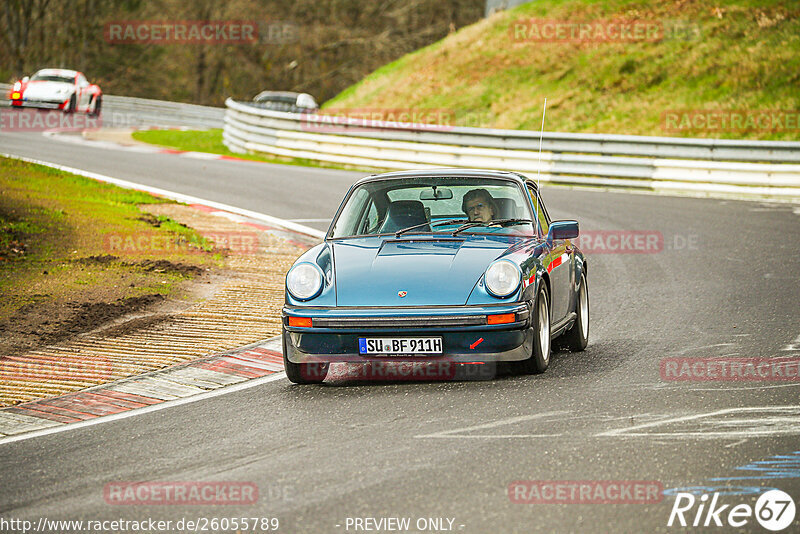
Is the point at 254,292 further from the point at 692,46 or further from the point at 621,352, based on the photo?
the point at 692,46

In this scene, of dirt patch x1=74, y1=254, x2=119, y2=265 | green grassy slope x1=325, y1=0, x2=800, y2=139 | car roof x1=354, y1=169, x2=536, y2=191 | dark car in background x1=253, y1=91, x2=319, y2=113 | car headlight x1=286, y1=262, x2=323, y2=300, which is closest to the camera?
car headlight x1=286, y1=262, x2=323, y2=300

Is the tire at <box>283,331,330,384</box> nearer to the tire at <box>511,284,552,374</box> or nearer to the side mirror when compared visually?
the tire at <box>511,284,552,374</box>

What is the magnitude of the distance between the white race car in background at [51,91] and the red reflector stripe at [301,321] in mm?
26776

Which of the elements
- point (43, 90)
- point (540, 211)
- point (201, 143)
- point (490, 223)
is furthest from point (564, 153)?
point (43, 90)

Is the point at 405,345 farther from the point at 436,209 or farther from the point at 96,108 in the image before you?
the point at 96,108

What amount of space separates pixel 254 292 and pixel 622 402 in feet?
16.7

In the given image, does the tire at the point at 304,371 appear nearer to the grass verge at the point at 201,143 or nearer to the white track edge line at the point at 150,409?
the white track edge line at the point at 150,409

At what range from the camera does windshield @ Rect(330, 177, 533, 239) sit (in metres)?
7.95

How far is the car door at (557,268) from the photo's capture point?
7613 millimetres

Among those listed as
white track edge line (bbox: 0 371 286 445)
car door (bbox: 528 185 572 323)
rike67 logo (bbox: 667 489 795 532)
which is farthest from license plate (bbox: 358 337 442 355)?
rike67 logo (bbox: 667 489 795 532)

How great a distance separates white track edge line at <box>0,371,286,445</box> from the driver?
1.78m

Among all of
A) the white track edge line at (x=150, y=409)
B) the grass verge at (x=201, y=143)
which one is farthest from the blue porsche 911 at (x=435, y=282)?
the grass verge at (x=201, y=143)

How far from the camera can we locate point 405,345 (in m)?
6.72

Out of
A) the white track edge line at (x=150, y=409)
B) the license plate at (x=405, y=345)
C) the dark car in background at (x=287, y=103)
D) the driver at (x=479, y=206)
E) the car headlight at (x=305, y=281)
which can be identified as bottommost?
the white track edge line at (x=150, y=409)
